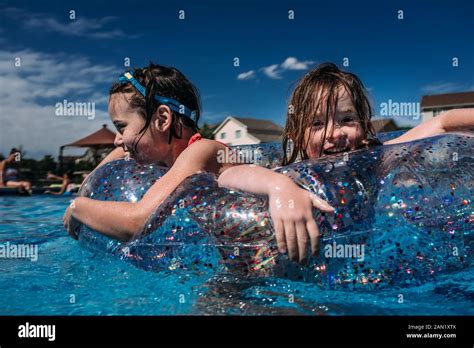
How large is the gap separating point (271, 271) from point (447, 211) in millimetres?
943

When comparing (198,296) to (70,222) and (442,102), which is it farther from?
(442,102)

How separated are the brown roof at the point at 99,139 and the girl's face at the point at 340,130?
54.3 ft

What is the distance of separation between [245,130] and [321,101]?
35743mm

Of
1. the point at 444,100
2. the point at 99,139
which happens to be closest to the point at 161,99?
→ the point at 99,139

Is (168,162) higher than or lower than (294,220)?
higher

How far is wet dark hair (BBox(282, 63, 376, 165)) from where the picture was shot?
2820mm

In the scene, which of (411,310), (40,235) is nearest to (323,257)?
(411,310)

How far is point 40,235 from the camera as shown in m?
4.70

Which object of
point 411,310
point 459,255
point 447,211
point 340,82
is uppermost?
point 340,82

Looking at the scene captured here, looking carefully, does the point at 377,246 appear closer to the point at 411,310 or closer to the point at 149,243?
the point at 411,310

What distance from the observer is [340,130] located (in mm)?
2770

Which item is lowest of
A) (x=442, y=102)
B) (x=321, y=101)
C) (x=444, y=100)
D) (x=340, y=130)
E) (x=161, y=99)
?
(x=340, y=130)

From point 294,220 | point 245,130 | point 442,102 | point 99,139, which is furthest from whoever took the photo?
point 245,130

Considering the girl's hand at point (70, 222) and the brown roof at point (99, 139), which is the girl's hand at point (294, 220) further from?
the brown roof at point (99, 139)
